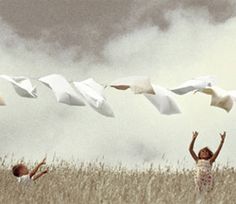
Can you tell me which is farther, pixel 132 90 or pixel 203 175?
pixel 203 175


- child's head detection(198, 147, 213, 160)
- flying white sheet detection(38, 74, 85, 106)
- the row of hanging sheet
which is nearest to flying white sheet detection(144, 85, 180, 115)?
the row of hanging sheet

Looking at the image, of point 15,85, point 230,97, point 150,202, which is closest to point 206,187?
point 150,202

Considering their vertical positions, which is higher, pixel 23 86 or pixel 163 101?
pixel 23 86

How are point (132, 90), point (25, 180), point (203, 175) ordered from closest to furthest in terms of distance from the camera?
point (132, 90)
point (203, 175)
point (25, 180)

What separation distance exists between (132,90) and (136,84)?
0.07m

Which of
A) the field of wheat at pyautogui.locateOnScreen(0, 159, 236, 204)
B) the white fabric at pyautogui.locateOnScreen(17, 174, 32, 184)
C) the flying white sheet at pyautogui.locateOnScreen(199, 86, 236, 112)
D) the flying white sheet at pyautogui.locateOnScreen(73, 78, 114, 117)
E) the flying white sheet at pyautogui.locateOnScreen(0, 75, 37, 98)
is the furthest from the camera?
the white fabric at pyautogui.locateOnScreen(17, 174, 32, 184)

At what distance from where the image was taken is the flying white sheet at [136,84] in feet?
19.9

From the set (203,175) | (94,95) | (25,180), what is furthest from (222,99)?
(25,180)

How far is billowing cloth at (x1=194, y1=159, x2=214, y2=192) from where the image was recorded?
28.9ft

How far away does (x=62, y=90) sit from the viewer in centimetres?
629

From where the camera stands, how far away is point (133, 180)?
10.7 m

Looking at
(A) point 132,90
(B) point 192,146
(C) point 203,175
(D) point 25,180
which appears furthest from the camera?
(D) point 25,180

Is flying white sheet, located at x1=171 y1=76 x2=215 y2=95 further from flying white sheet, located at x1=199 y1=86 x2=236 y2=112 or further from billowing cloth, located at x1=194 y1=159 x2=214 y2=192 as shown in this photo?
billowing cloth, located at x1=194 y1=159 x2=214 y2=192

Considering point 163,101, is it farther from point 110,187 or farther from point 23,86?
point 110,187
